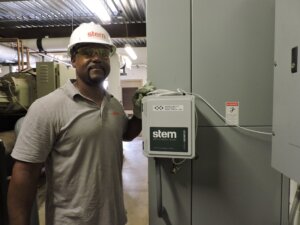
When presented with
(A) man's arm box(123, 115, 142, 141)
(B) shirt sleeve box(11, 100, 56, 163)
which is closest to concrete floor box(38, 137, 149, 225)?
(A) man's arm box(123, 115, 142, 141)

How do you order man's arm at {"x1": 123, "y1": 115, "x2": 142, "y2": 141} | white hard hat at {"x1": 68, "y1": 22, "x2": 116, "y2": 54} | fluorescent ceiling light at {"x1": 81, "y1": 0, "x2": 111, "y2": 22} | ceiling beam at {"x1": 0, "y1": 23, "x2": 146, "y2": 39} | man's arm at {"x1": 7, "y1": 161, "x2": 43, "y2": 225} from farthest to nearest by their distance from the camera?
ceiling beam at {"x1": 0, "y1": 23, "x2": 146, "y2": 39}
fluorescent ceiling light at {"x1": 81, "y1": 0, "x2": 111, "y2": 22}
man's arm at {"x1": 123, "y1": 115, "x2": 142, "y2": 141}
white hard hat at {"x1": 68, "y1": 22, "x2": 116, "y2": 54}
man's arm at {"x1": 7, "y1": 161, "x2": 43, "y2": 225}

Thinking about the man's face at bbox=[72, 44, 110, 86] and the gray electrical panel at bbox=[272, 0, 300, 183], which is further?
the man's face at bbox=[72, 44, 110, 86]

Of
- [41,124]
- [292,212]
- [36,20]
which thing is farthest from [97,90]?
[36,20]

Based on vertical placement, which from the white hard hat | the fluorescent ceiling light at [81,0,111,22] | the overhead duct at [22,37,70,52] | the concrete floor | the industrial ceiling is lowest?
the concrete floor

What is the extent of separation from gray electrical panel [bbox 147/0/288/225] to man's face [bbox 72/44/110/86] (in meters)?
0.26

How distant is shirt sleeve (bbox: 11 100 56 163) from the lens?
44.5 inches

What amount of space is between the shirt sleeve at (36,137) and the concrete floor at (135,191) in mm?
2045

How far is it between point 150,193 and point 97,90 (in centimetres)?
58

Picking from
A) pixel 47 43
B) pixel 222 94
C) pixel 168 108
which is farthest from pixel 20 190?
pixel 47 43

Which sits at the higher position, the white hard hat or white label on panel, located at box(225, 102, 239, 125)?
the white hard hat

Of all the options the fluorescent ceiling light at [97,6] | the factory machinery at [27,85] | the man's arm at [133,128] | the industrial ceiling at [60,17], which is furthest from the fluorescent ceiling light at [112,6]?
the man's arm at [133,128]

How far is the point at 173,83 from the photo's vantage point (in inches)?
46.6

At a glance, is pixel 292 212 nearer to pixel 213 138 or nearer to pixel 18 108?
pixel 213 138

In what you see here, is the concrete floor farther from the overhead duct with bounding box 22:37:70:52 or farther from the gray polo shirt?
the overhead duct with bounding box 22:37:70:52
